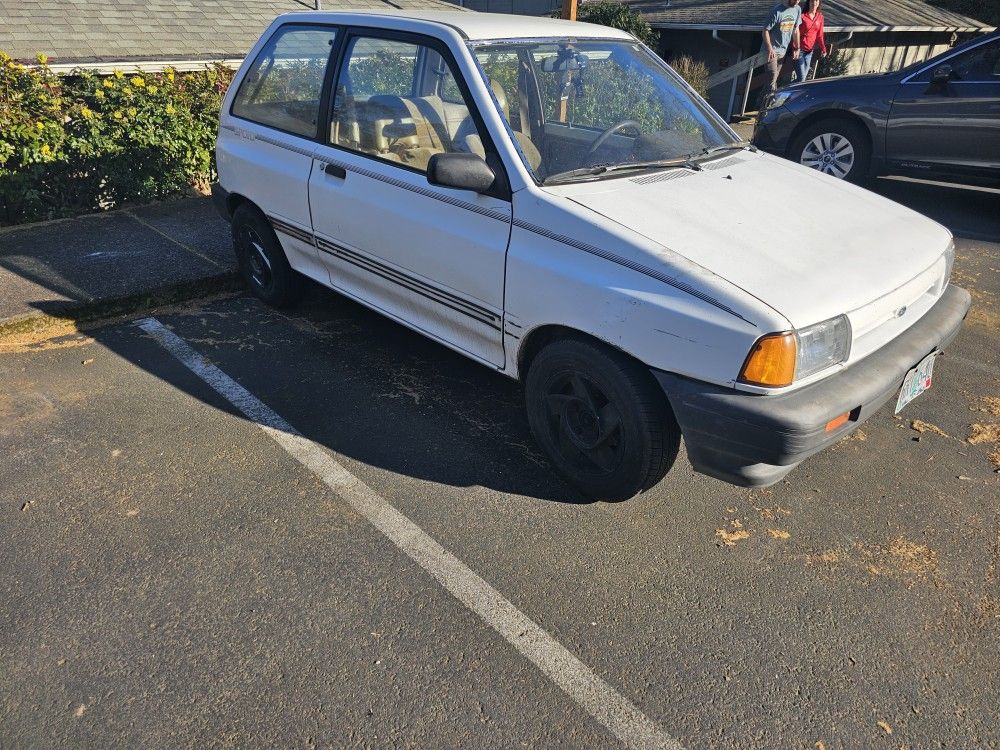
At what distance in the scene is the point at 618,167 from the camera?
3.42 meters

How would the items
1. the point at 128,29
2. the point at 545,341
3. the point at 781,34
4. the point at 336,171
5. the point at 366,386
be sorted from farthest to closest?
the point at 128,29, the point at 781,34, the point at 366,386, the point at 336,171, the point at 545,341

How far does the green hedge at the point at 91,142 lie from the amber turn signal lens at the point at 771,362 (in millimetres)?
6449

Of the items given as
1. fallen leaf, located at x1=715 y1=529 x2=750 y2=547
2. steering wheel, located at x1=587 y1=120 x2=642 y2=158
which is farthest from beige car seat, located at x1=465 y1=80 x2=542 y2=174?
fallen leaf, located at x1=715 y1=529 x2=750 y2=547

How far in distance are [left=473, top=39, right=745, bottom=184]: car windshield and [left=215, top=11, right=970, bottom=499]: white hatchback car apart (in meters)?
0.01

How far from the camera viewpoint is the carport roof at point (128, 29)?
10359mm

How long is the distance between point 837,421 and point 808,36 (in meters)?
10.3

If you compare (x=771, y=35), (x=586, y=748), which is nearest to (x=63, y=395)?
(x=586, y=748)

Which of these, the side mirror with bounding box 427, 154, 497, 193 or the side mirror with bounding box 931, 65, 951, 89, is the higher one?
the side mirror with bounding box 931, 65, 951, 89

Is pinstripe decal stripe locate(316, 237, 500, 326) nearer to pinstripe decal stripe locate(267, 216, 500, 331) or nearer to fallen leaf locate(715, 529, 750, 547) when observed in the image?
pinstripe decal stripe locate(267, 216, 500, 331)

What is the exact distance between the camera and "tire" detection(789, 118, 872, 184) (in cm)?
793

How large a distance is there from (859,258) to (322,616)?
2.44 meters

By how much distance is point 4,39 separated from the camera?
10266mm

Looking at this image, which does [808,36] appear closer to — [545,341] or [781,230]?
[781,230]

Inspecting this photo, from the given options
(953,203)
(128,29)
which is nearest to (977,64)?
(953,203)
